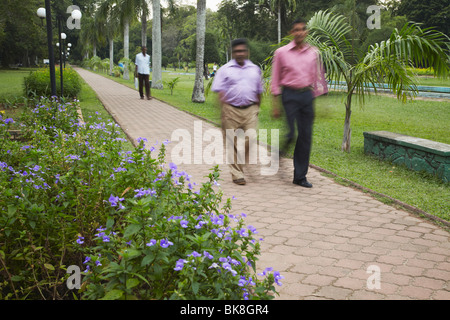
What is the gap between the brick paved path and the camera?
3.24 metres

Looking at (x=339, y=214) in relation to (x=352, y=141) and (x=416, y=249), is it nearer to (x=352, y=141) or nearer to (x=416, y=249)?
(x=416, y=249)

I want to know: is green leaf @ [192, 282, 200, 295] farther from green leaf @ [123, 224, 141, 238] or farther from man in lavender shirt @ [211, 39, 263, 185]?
man in lavender shirt @ [211, 39, 263, 185]

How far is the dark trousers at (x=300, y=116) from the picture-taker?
17.6ft

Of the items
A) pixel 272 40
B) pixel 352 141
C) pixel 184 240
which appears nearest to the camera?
pixel 184 240

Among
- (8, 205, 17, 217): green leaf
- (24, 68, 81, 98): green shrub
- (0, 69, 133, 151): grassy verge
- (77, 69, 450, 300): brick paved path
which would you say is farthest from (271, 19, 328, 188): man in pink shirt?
(24, 68, 81, 98): green shrub

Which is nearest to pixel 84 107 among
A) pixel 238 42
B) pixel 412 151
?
pixel 238 42

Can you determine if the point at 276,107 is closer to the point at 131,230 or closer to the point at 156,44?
the point at 131,230

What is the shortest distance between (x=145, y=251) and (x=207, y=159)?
5022 millimetres

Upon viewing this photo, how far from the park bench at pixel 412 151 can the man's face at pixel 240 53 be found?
2.84 m

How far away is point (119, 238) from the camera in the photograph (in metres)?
2.77

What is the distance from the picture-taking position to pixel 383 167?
22.7 feet

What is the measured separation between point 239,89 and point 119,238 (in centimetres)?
314

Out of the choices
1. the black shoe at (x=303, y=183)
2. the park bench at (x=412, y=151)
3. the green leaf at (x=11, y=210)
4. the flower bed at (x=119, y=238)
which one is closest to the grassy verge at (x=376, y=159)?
the park bench at (x=412, y=151)

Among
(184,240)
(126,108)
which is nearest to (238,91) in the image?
(184,240)
